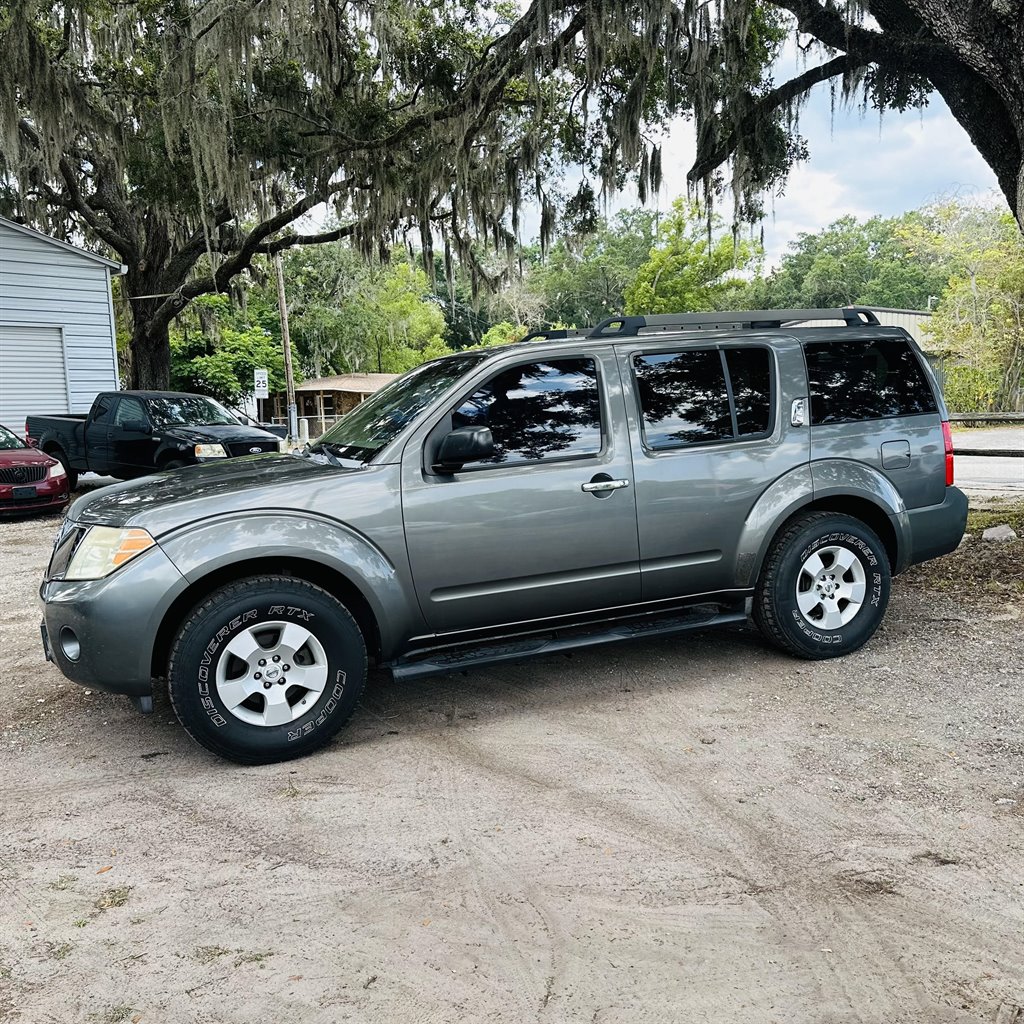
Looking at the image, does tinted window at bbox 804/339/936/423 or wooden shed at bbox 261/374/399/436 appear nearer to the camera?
tinted window at bbox 804/339/936/423

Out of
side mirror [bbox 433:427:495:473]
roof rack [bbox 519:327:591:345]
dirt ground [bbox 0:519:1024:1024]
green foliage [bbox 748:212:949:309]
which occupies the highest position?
green foliage [bbox 748:212:949:309]

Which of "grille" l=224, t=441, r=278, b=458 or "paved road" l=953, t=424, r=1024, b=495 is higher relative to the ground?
"grille" l=224, t=441, r=278, b=458

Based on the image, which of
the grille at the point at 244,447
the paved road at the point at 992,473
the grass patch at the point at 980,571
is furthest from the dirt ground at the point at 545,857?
the paved road at the point at 992,473

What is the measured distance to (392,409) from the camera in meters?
4.76

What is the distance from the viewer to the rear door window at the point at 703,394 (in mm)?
4762

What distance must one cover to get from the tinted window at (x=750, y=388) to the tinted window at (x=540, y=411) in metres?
0.86

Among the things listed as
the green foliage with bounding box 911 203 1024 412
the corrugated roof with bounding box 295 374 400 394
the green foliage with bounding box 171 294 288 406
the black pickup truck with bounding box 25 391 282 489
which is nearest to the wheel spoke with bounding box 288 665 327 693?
the black pickup truck with bounding box 25 391 282 489

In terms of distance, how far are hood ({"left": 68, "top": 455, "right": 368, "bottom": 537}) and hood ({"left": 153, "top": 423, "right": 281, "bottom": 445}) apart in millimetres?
8046

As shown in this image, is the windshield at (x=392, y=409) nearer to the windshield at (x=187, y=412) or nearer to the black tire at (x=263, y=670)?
the black tire at (x=263, y=670)

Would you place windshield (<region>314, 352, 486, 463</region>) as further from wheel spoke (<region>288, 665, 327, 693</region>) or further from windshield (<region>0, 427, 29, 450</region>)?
windshield (<region>0, 427, 29, 450</region>)

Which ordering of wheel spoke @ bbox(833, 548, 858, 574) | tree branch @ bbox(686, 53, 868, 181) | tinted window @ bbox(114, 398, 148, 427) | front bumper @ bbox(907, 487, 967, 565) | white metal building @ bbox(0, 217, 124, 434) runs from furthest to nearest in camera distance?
white metal building @ bbox(0, 217, 124, 434), tinted window @ bbox(114, 398, 148, 427), tree branch @ bbox(686, 53, 868, 181), front bumper @ bbox(907, 487, 967, 565), wheel spoke @ bbox(833, 548, 858, 574)

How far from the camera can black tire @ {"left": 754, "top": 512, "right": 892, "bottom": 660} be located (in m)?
4.96

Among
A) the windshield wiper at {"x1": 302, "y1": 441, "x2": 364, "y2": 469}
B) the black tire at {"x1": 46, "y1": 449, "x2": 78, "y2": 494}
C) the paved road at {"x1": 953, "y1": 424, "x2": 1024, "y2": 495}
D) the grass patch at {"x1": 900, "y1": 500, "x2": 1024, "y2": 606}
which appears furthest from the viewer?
the black tire at {"x1": 46, "y1": 449, "x2": 78, "y2": 494}

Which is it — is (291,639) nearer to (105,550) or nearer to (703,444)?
(105,550)
